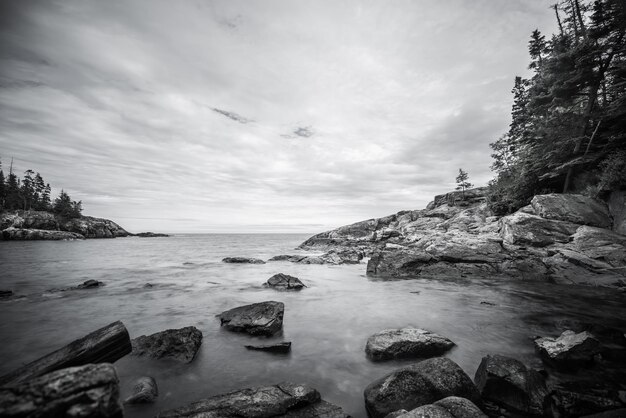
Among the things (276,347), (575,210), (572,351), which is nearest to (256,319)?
(276,347)

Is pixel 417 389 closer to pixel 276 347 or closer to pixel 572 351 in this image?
pixel 276 347

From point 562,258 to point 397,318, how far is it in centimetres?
1244

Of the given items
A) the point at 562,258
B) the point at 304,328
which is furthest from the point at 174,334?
the point at 562,258

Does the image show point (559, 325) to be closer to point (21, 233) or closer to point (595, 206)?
point (595, 206)

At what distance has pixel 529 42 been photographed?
2912cm

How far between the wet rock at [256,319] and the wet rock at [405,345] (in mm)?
3065

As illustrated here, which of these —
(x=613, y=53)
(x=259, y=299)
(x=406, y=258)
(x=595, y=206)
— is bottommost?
(x=259, y=299)

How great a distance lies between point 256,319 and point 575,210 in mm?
22485

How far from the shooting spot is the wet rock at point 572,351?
522cm

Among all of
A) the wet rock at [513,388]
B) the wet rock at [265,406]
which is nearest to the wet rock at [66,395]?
the wet rock at [265,406]

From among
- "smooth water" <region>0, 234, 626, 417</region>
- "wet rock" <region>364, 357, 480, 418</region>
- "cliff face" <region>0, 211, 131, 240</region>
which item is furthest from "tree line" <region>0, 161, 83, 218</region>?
"wet rock" <region>364, 357, 480, 418</region>

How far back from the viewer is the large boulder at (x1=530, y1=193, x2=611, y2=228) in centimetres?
1658

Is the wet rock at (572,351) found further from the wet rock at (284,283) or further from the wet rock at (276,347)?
the wet rock at (284,283)

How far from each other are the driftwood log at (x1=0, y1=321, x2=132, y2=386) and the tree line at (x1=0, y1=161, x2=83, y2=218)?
345 ft
